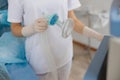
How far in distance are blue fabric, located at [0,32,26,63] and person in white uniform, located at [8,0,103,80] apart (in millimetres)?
79

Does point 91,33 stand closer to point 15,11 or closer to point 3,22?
point 15,11

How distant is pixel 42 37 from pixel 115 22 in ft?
2.55

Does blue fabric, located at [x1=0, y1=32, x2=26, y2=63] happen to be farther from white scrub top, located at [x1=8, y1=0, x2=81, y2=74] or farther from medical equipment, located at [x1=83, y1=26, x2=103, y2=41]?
medical equipment, located at [x1=83, y1=26, x2=103, y2=41]

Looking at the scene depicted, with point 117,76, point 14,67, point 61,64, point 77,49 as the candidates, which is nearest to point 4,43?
point 14,67

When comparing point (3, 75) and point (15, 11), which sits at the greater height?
point (15, 11)

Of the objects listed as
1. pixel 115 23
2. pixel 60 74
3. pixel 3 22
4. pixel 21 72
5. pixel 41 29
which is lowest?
pixel 60 74

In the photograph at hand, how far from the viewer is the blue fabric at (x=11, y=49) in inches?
46.4

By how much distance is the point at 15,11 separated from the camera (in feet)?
3.43

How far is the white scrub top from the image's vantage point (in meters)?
1.03

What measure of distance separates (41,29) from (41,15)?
125mm

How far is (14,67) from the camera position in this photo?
1118mm

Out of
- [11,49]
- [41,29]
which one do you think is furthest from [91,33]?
[11,49]

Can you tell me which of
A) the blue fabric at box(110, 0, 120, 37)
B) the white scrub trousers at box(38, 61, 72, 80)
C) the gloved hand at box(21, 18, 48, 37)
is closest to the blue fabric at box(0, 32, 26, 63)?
the white scrub trousers at box(38, 61, 72, 80)

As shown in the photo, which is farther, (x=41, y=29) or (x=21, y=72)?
(x=21, y=72)
